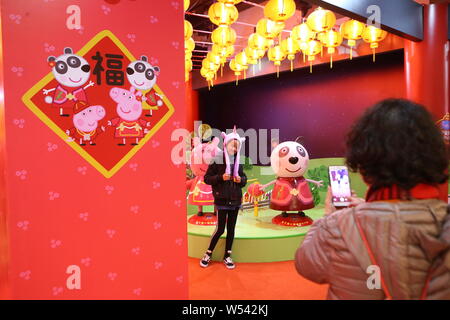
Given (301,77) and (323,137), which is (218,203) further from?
(301,77)

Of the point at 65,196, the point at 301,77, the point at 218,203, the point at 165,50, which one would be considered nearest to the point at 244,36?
the point at 301,77

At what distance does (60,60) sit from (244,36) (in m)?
6.27

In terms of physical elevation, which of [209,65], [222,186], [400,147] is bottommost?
[222,186]

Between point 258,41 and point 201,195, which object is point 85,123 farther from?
point 258,41

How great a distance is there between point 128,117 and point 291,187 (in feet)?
9.96

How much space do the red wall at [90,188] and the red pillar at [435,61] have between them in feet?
11.6

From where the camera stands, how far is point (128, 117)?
2096 mm

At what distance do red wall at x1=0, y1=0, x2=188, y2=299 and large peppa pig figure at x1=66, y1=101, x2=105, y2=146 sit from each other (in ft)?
0.24

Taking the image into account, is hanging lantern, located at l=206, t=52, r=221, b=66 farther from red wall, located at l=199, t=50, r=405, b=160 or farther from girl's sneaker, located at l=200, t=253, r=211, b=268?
girl's sneaker, located at l=200, t=253, r=211, b=268

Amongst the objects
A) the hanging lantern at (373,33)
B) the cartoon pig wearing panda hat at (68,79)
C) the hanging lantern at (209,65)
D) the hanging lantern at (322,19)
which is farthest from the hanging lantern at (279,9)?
the hanging lantern at (209,65)

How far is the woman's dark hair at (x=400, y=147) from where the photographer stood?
1.12 meters

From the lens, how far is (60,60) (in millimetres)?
1883

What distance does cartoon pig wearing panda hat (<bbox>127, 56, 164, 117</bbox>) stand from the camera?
6.92 feet

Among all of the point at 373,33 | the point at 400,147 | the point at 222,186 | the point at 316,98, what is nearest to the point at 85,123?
the point at 400,147
